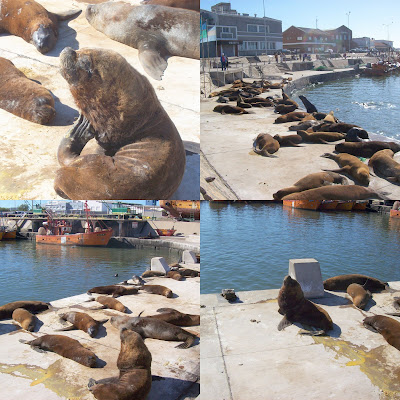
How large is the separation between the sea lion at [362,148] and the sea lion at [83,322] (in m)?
4.78

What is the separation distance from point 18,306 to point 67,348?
3.09m

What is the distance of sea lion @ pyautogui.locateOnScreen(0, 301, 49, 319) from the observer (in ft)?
25.3

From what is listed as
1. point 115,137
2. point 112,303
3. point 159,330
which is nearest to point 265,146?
point 159,330

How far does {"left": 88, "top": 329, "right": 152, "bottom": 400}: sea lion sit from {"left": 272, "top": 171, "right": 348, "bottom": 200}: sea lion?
2.40 m

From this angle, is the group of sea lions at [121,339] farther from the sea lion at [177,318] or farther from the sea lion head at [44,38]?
the sea lion head at [44,38]

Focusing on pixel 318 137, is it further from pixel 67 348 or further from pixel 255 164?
pixel 67 348

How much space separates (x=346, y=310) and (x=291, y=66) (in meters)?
37.7

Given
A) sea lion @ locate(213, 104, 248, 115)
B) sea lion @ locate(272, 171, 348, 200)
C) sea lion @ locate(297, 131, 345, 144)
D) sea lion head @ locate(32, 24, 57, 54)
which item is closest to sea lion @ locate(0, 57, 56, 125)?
sea lion head @ locate(32, 24, 57, 54)

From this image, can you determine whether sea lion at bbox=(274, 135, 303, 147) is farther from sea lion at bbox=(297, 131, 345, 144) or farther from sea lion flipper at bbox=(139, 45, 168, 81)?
sea lion flipper at bbox=(139, 45, 168, 81)

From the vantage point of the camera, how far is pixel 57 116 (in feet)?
15.9

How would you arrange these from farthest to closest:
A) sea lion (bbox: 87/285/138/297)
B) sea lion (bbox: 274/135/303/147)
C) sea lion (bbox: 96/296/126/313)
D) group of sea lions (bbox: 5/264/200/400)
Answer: sea lion (bbox: 87/285/138/297) → sea lion (bbox: 96/296/126/313) → sea lion (bbox: 274/135/303/147) → group of sea lions (bbox: 5/264/200/400)

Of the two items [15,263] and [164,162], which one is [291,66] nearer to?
[15,263]

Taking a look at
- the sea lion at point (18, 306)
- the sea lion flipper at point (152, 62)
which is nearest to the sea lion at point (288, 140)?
the sea lion flipper at point (152, 62)

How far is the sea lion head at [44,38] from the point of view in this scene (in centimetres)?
600
